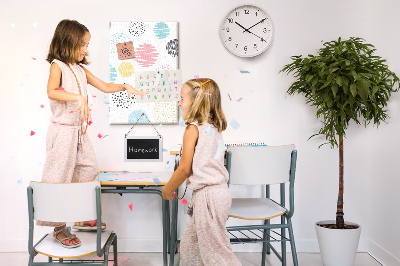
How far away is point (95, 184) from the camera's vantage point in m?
1.36

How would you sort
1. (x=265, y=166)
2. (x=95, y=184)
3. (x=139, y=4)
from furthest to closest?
(x=139, y=4), (x=265, y=166), (x=95, y=184)

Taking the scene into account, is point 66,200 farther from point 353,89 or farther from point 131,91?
point 353,89

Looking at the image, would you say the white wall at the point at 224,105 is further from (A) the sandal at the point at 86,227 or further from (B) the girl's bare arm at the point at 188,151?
(B) the girl's bare arm at the point at 188,151

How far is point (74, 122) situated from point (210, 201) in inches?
37.0

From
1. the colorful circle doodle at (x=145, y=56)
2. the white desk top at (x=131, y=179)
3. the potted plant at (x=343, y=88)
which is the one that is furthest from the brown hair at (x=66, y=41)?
the potted plant at (x=343, y=88)

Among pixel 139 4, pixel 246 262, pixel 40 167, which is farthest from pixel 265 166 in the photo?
pixel 40 167

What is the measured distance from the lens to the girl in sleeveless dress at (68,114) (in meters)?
1.76

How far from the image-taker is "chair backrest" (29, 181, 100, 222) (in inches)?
52.9

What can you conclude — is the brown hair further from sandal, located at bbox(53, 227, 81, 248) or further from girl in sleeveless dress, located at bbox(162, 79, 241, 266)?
sandal, located at bbox(53, 227, 81, 248)

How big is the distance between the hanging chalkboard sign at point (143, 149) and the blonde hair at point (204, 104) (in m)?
0.91

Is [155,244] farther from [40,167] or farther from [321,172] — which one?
[321,172]

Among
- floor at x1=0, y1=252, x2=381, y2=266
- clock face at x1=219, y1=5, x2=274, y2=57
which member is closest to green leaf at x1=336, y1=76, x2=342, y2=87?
clock face at x1=219, y1=5, x2=274, y2=57

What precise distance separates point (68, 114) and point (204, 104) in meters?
0.82

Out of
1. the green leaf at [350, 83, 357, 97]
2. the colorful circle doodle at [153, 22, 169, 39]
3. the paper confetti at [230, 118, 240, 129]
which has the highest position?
the colorful circle doodle at [153, 22, 169, 39]
